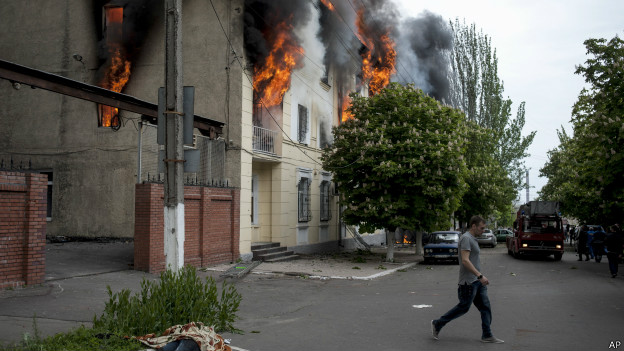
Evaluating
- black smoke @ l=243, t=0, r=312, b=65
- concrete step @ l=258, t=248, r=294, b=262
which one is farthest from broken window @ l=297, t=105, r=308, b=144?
concrete step @ l=258, t=248, r=294, b=262

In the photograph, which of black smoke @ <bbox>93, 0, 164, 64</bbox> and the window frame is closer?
black smoke @ <bbox>93, 0, 164, 64</bbox>

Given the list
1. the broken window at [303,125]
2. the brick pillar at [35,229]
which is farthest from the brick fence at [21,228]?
the broken window at [303,125]

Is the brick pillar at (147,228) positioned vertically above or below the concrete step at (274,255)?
above

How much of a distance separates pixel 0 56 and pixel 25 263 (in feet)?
49.1

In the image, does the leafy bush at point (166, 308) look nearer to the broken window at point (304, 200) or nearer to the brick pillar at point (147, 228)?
the brick pillar at point (147, 228)

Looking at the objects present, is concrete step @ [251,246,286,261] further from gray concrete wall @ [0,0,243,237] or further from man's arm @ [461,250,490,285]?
man's arm @ [461,250,490,285]

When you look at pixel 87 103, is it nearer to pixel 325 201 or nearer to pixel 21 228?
pixel 21 228

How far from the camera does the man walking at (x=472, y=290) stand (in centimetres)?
753

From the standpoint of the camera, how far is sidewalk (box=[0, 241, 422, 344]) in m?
8.30

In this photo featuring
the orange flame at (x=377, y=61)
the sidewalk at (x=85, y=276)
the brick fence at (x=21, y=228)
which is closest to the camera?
the sidewalk at (x=85, y=276)

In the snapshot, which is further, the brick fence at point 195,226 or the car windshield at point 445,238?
the car windshield at point 445,238

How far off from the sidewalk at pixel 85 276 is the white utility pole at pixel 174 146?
178 centimetres

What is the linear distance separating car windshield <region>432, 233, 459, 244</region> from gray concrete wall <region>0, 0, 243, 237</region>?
1000 centimetres

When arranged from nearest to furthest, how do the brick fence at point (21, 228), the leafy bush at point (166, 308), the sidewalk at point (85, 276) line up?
1. the leafy bush at point (166, 308)
2. the sidewalk at point (85, 276)
3. the brick fence at point (21, 228)
